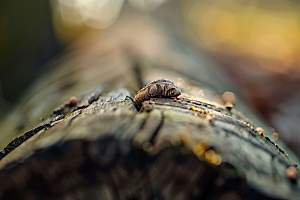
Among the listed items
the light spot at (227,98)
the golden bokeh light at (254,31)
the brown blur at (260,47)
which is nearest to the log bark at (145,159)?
the light spot at (227,98)

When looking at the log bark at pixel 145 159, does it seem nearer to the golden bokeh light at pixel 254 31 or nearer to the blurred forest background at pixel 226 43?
the blurred forest background at pixel 226 43

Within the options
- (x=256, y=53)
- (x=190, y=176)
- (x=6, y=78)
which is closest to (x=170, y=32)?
(x=256, y=53)

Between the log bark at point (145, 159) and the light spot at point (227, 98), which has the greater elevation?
the light spot at point (227, 98)

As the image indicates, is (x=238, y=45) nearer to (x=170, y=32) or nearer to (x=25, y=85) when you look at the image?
(x=170, y=32)

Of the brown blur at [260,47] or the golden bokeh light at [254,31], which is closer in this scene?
the brown blur at [260,47]

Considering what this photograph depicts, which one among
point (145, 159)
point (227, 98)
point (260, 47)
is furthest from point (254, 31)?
point (145, 159)

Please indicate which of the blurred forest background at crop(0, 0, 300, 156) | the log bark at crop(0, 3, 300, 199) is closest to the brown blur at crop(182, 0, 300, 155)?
the blurred forest background at crop(0, 0, 300, 156)

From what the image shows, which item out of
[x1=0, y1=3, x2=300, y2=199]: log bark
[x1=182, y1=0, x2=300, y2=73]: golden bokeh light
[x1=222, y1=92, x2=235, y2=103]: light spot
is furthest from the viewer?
[x1=182, y1=0, x2=300, y2=73]: golden bokeh light

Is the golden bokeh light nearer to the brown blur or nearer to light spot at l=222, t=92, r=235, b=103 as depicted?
the brown blur
